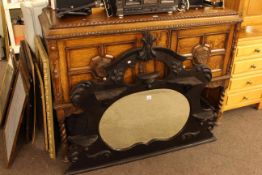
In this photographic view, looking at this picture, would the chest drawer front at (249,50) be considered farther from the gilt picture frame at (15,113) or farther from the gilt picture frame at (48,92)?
the gilt picture frame at (15,113)

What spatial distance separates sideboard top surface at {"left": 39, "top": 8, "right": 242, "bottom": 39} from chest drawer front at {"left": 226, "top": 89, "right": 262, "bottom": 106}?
2.19ft

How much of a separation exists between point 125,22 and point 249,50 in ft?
3.24

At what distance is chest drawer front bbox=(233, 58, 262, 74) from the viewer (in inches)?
76.1

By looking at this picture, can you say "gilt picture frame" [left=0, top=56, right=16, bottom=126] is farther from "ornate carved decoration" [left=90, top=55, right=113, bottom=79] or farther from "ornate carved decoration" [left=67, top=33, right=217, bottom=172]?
"ornate carved decoration" [left=90, top=55, right=113, bottom=79]

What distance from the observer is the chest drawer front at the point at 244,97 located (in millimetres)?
2068

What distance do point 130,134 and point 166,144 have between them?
0.96 ft

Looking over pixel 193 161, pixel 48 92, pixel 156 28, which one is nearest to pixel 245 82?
pixel 193 161

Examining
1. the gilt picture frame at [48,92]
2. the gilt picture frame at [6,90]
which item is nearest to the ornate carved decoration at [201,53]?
the gilt picture frame at [48,92]

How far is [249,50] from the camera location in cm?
190

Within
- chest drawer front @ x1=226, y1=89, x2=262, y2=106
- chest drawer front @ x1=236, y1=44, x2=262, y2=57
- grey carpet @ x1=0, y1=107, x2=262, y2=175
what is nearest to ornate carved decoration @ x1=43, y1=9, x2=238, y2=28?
chest drawer front @ x1=236, y1=44, x2=262, y2=57

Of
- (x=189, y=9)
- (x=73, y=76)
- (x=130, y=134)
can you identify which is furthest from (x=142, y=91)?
(x=189, y=9)

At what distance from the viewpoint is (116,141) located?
167cm

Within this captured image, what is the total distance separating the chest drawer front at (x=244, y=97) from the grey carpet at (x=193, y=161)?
0.24 meters

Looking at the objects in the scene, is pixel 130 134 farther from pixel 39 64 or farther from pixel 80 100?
pixel 39 64
